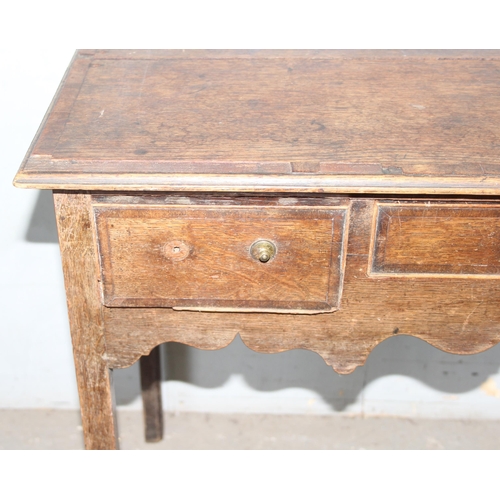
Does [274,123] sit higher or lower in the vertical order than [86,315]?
higher

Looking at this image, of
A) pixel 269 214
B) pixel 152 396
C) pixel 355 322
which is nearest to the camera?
pixel 269 214

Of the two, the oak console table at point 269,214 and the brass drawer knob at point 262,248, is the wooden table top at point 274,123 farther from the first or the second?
the brass drawer knob at point 262,248

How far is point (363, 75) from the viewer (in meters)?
1.27

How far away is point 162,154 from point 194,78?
0.30 metres

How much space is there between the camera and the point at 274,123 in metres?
1.10

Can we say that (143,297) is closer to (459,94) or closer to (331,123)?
(331,123)

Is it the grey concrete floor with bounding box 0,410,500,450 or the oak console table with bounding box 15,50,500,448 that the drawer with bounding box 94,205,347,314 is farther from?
the grey concrete floor with bounding box 0,410,500,450

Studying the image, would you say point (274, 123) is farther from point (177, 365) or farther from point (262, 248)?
point (177, 365)

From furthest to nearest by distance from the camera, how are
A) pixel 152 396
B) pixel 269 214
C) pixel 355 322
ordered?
pixel 152 396 → pixel 355 322 → pixel 269 214

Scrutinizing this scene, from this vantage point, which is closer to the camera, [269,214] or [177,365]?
[269,214]

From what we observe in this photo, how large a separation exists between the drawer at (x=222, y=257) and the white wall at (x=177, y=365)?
0.64m

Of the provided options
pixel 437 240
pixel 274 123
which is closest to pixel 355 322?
pixel 437 240

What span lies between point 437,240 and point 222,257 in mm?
320
